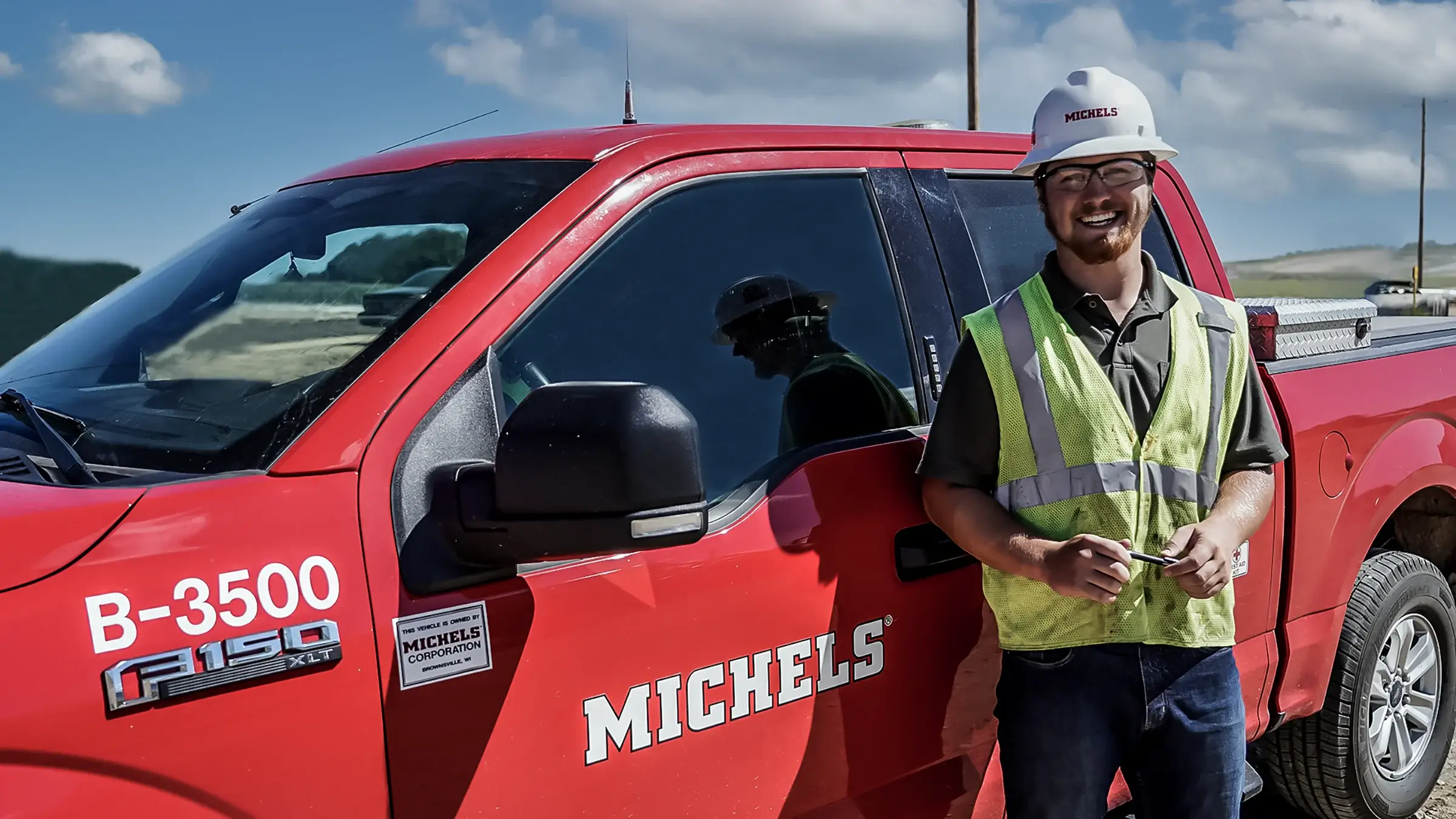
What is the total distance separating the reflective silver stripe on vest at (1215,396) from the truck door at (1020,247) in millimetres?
494

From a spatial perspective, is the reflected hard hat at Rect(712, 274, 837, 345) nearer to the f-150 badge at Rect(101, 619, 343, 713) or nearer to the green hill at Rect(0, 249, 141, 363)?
the f-150 badge at Rect(101, 619, 343, 713)

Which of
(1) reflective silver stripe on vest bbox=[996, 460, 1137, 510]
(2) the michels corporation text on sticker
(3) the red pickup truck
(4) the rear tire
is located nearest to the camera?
(3) the red pickup truck

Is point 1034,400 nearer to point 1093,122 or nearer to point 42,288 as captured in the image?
point 1093,122

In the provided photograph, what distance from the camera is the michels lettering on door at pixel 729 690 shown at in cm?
187

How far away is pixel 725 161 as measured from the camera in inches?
93.5

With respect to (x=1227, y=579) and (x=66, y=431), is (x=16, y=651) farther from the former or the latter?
(x=1227, y=579)

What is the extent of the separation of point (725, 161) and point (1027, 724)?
46.4 inches

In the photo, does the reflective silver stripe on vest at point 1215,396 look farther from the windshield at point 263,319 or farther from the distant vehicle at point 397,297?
the distant vehicle at point 397,297

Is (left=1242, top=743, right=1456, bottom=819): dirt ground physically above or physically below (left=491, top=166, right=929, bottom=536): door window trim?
below

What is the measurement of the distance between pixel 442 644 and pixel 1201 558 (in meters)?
1.30

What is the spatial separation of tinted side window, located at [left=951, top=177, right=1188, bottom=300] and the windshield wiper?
1.80 meters

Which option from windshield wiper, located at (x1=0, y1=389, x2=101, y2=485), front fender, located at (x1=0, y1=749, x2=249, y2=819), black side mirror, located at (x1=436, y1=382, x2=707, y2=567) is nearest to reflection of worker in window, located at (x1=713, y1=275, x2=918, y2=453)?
black side mirror, located at (x1=436, y1=382, x2=707, y2=567)

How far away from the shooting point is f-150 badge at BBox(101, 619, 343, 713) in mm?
1464

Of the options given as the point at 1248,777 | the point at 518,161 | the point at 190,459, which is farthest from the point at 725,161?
the point at 1248,777
